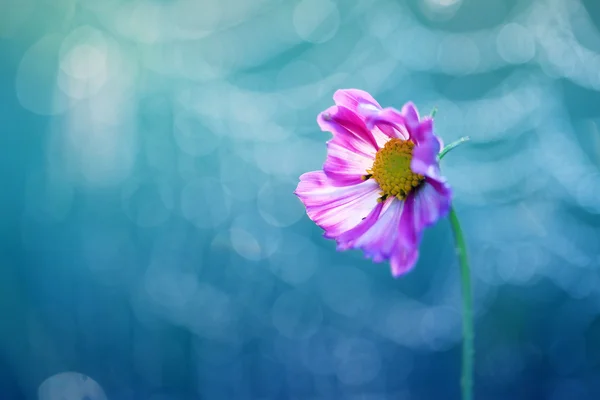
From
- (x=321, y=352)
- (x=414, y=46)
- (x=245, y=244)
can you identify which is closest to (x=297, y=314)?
(x=321, y=352)

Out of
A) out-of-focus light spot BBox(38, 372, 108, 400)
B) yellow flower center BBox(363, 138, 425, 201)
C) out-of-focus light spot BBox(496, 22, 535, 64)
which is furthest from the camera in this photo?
out-of-focus light spot BBox(38, 372, 108, 400)

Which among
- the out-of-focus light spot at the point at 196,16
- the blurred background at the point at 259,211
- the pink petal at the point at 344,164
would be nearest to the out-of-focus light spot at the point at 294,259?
the blurred background at the point at 259,211

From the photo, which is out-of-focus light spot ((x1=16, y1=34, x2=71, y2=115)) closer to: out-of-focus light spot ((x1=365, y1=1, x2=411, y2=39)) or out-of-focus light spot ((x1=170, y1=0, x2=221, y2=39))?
out-of-focus light spot ((x1=170, y1=0, x2=221, y2=39))

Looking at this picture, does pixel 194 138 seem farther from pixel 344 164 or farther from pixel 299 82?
pixel 344 164

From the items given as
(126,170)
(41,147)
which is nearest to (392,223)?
(126,170)

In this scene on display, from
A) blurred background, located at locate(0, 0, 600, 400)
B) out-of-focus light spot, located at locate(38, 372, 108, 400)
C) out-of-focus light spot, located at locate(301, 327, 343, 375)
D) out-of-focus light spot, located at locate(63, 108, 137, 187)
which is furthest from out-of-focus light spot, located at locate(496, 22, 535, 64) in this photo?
out-of-focus light spot, located at locate(38, 372, 108, 400)

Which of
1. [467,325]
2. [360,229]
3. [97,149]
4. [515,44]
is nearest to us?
[467,325]
